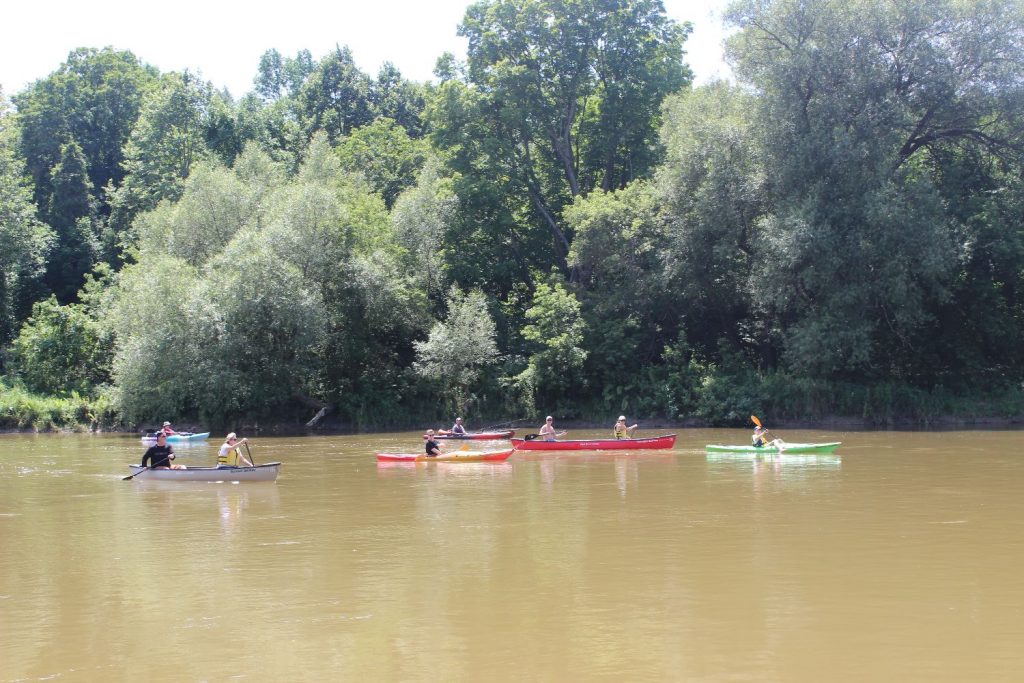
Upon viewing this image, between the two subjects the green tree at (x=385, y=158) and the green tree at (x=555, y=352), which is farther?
the green tree at (x=385, y=158)

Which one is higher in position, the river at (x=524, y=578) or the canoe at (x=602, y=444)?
the canoe at (x=602, y=444)

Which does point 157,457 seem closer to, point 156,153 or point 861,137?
point 861,137

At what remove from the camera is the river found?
34.2 ft

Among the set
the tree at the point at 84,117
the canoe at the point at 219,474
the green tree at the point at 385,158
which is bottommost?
the canoe at the point at 219,474

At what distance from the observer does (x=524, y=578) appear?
14.0m

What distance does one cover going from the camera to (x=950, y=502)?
19922 millimetres

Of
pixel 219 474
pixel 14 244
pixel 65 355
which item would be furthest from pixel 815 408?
pixel 14 244

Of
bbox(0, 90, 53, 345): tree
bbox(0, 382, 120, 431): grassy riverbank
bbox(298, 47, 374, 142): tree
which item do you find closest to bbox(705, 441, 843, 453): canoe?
bbox(0, 382, 120, 431): grassy riverbank

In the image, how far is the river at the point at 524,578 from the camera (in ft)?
34.2

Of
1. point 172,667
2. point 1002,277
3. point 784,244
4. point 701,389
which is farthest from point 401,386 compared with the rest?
point 172,667

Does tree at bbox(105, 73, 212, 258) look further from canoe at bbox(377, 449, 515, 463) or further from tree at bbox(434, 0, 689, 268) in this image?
canoe at bbox(377, 449, 515, 463)

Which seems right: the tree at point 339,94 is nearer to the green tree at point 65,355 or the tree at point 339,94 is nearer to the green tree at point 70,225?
the green tree at point 70,225

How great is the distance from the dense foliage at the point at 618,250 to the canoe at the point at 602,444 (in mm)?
9774

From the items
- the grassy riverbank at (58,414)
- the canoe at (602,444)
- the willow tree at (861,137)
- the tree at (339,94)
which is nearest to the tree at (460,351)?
the canoe at (602,444)
